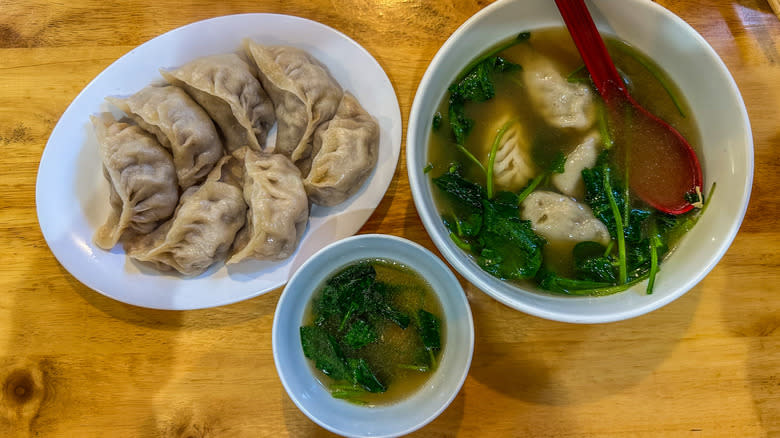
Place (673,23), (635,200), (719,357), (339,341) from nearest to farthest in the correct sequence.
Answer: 1. (673,23)
2. (635,200)
3. (339,341)
4. (719,357)

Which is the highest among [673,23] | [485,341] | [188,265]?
[673,23]

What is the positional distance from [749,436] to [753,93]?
1.25 metres

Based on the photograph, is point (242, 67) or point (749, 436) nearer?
point (749, 436)

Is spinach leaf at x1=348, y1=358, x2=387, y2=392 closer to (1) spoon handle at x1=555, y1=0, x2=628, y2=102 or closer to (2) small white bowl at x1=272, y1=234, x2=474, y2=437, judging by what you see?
(2) small white bowl at x1=272, y1=234, x2=474, y2=437

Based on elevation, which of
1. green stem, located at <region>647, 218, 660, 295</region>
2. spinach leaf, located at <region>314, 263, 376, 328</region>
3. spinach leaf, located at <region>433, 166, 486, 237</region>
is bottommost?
spinach leaf, located at <region>314, 263, 376, 328</region>

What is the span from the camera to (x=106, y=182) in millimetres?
1771

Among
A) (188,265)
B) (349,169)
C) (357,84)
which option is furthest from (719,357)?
(188,265)

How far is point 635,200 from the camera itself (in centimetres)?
146

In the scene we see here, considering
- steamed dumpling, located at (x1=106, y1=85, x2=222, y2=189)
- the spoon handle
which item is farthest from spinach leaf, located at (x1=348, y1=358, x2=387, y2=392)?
the spoon handle

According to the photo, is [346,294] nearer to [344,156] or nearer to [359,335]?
[359,335]

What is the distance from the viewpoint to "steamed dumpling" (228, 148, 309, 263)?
164 centimetres

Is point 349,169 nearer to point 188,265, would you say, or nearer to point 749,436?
point 188,265

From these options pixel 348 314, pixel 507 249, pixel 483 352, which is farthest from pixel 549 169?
pixel 348 314

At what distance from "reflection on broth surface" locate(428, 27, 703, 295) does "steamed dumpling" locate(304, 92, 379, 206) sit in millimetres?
316
